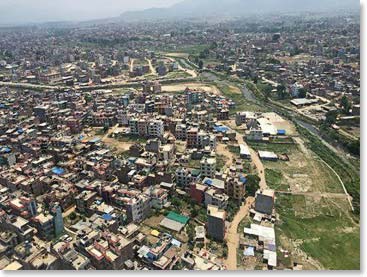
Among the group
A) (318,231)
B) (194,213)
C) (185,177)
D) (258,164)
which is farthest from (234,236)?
(258,164)

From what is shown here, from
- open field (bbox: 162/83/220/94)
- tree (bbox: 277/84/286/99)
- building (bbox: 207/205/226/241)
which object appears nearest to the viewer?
building (bbox: 207/205/226/241)

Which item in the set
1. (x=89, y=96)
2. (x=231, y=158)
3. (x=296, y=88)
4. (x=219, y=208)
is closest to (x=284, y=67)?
(x=296, y=88)

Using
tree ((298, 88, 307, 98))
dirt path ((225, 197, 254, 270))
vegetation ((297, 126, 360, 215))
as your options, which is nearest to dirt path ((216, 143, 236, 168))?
dirt path ((225, 197, 254, 270))

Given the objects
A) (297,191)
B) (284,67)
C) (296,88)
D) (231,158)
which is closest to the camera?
(297,191)

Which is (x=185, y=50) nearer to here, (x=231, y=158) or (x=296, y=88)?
(x=296, y=88)

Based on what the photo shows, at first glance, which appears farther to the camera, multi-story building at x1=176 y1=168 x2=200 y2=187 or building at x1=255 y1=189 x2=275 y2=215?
multi-story building at x1=176 y1=168 x2=200 y2=187

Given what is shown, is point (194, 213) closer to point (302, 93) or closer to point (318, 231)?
point (318, 231)

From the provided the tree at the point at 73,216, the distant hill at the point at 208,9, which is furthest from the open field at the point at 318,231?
the distant hill at the point at 208,9

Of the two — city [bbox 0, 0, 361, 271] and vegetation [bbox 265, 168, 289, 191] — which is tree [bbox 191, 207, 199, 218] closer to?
city [bbox 0, 0, 361, 271]
